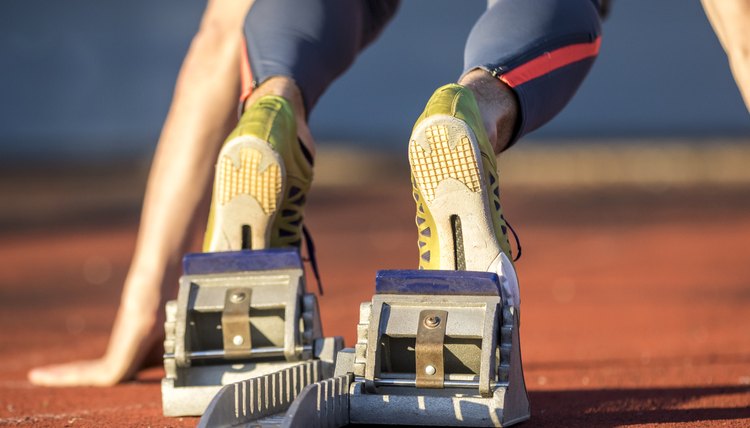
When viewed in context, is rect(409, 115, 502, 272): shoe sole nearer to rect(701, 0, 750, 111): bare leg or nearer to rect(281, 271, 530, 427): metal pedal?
rect(281, 271, 530, 427): metal pedal

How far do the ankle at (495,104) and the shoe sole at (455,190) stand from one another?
16 cm

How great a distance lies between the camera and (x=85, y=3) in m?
21.5

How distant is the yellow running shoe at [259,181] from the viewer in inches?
86.4

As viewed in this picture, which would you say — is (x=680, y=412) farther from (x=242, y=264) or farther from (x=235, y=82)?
(x=235, y=82)

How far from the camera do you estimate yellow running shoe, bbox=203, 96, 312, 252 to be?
2193 mm

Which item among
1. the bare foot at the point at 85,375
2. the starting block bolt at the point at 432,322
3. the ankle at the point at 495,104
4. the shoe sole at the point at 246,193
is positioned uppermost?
the ankle at the point at 495,104

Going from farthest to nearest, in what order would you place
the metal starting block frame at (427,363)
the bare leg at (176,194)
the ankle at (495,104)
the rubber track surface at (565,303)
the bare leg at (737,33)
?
the bare leg at (176,194) → the rubber track surface at (565,303) → the bare leg at (737,33) → the ankle at (495,104) → the metal starting block frame at (427,363)

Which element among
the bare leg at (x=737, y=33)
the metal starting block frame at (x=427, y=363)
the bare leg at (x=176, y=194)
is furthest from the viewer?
the bare leg at (x=176, y=194)

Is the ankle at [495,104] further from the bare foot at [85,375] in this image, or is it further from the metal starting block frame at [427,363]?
the bare foot at [85,375]

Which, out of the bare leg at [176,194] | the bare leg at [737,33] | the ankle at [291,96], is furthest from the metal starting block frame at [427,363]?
the bare leg at [176,194]

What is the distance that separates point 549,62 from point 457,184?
0.44 meters

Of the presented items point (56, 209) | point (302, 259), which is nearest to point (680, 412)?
point (302, 259)

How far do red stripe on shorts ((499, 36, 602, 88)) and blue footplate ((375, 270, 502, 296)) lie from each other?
0.44 meters

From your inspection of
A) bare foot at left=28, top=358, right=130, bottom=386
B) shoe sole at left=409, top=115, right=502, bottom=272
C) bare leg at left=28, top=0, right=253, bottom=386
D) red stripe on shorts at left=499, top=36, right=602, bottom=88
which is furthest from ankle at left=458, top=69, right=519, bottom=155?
bare foot at left=28, top=358, right=130, bottom=386
